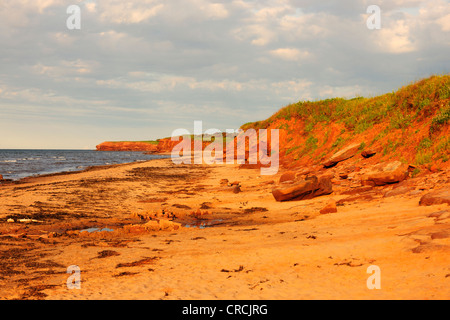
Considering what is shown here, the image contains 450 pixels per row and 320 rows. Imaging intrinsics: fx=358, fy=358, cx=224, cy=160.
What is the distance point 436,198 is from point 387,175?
4225 millimetres

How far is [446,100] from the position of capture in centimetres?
1798

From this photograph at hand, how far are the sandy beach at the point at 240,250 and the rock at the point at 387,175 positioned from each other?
0.40 metres

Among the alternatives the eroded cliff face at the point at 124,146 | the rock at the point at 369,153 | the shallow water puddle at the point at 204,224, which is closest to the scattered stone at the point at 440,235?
→ the shallow water puddle at the point at 204,224

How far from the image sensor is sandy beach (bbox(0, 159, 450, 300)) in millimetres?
5941

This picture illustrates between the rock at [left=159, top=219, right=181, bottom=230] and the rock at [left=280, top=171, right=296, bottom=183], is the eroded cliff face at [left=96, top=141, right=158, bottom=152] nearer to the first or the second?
the rock at [left=280, top=171, right=296, bottom=183]

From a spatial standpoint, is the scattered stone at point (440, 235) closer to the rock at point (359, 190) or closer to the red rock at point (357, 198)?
the red rock at point (357, 198)

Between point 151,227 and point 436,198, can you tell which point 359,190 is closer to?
point 436,198

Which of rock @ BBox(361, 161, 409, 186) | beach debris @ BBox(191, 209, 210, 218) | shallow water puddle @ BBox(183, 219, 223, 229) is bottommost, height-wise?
shallow water puddle @ BBox(183, 219, 223, 229)

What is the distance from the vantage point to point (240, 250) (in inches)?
328

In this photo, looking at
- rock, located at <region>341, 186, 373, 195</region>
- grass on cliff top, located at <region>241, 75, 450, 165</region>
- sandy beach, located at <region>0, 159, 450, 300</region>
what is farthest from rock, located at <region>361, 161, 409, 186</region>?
grass on cliff top, located at <region>241, 75, 450, 165</region>

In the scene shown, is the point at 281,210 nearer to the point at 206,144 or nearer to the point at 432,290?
the point at 432,290

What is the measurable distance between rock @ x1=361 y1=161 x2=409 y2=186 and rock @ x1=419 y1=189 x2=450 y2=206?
3.67 meters

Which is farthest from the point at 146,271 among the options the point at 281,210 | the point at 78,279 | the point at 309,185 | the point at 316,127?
the point at 316,127

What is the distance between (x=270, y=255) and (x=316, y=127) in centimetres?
2663
